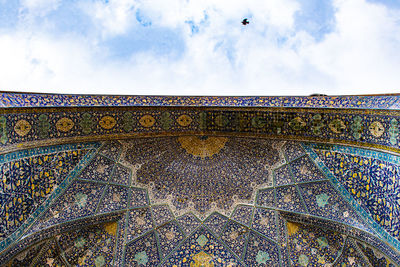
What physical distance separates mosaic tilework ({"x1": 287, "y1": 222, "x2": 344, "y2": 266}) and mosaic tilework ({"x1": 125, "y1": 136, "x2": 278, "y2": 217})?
1.25 m

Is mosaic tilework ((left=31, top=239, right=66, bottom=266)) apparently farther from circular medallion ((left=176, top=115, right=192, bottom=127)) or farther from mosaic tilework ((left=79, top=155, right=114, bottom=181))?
circular medallion ((left=176, top=115, right=192, bottom=127))

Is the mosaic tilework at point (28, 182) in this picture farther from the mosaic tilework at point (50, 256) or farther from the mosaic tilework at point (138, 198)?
the mosaic tilework at point (138, 198)

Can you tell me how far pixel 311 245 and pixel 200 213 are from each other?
2.52 m

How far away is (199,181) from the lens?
307 inches

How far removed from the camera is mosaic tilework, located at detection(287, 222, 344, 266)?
7133mm

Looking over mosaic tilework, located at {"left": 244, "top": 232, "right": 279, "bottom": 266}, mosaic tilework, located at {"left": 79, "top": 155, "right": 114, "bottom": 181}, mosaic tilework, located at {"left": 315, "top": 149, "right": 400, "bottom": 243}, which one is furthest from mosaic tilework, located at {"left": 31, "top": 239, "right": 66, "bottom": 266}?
mosaic tilework, located at {"left": 315, "top": 149, "right": 400, "bottom": 243}

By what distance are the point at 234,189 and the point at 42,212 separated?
401 cm

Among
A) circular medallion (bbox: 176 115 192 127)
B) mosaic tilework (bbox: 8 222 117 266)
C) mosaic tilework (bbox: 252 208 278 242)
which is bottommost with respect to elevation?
mosaic tilework (bbox: 8 222 117 266)

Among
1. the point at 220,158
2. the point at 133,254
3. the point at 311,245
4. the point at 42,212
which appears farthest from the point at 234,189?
the point at 42,212

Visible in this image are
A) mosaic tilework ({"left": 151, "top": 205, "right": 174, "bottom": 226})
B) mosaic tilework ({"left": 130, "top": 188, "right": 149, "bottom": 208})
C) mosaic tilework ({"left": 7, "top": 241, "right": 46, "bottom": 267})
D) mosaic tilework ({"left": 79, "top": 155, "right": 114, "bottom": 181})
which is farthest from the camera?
mosaic tilework ({"left": 151, "top": 205, "right": 174, "bottom": 226})

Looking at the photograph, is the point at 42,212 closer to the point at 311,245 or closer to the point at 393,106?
the point at 311,245

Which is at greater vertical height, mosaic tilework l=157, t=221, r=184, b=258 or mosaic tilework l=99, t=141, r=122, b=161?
mosaic tilework l=99, t=141, r=122, b=161

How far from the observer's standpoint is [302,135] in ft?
22.0

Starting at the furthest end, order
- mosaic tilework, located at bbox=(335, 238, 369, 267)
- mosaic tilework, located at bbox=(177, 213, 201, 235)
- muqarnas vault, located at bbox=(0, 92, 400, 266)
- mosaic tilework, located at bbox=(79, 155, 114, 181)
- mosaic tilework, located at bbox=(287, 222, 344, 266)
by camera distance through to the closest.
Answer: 1. mosaic tilework, located at bbox=(177, 213, 201, 235)
2. mosaic tilework, located at bbox=(287, 222, 344, 266)
3. mosaic tilework, located at bbox=(79, 155, 114, 181)
4. mosaic tilework, located at bbox=(335, 238, 369, 267)
5. muqarnas vault, located at bbox=(0, 92, 400, 266)
